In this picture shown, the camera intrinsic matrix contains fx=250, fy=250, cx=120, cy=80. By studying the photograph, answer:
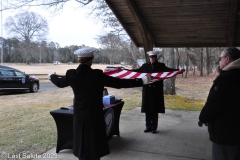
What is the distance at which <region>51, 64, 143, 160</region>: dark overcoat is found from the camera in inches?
104

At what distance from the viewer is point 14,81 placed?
1276 centimetres

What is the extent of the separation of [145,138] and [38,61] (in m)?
52.0

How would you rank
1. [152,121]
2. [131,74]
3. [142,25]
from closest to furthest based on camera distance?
[131,74] < [152,121] < [142,25]

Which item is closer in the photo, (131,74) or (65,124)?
(65,124)

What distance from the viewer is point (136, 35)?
250 inches

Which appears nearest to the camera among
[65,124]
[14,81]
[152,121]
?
[65,124]

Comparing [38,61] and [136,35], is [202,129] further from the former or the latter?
[38,61]

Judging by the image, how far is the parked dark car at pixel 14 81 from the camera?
12.3m

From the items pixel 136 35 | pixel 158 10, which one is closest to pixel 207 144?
pixel 158 10

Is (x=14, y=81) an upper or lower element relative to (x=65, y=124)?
lower

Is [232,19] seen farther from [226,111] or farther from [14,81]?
[14,81]

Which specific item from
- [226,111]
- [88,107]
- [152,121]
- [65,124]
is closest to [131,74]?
[152,121]

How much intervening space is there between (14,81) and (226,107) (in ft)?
40.5

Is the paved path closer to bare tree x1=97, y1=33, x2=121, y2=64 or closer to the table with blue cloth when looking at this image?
the table with blue cloth
